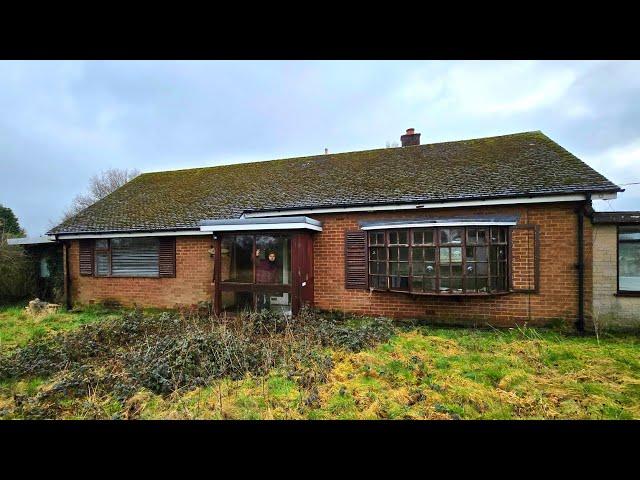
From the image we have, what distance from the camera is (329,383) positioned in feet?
14.8

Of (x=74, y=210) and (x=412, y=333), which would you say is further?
(x=74, y=210)

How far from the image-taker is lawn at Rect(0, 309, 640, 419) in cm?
382

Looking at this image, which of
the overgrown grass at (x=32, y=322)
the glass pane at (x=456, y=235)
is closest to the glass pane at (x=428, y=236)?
the glass pane at (x=456, y=235)

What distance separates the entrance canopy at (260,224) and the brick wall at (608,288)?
6.63 m

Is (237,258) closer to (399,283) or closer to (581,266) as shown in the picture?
(399,283)

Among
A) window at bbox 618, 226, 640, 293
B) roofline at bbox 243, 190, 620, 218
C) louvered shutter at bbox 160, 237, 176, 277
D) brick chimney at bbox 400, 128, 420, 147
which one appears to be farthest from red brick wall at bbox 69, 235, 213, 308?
window at bbox 618, 226, 640, 293

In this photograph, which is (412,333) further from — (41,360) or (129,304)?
(129,304)

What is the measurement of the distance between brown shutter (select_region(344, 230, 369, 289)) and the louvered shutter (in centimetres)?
571

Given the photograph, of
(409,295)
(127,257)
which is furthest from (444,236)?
(127,257)

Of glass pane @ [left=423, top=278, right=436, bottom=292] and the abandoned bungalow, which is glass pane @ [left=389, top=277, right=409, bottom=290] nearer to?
the abandoned bungalow

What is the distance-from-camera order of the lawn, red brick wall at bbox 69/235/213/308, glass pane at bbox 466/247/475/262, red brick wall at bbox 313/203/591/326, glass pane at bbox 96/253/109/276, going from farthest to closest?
1. glass pane at bbox 96/253/109/276
2. red brick wall at bbox 69/235/213/308
3. glass pane at bbox 466/247/475/262
4. red brick wall at bbox 313/203/591/326
5. the lawn
